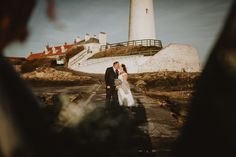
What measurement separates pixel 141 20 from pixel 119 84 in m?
25.3

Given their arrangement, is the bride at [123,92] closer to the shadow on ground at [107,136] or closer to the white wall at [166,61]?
the shadow on ground at [107,136]

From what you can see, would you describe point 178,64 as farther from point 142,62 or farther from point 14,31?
point 14,31

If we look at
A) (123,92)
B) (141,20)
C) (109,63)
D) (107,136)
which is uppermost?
(141,20)

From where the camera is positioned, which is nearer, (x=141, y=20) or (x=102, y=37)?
(x=141, y=20)

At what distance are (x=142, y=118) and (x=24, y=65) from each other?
106 feet

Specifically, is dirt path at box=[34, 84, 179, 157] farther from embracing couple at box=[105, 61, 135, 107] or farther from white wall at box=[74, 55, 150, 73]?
white wall at box=[74, 55, 150, 73]

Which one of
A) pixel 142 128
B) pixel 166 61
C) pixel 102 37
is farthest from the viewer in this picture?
pixel 102 37

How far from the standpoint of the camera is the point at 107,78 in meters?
9.45

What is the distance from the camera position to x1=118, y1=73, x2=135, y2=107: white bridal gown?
9195 millimetres

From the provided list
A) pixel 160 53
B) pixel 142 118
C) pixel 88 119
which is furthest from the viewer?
pixel 160 53

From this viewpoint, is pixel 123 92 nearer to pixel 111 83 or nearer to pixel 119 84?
pixel 119 84

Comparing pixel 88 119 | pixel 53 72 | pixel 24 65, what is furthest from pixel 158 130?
pixel 24 65

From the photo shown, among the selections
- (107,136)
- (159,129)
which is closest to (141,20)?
(159,129)

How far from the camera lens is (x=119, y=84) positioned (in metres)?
9.39
